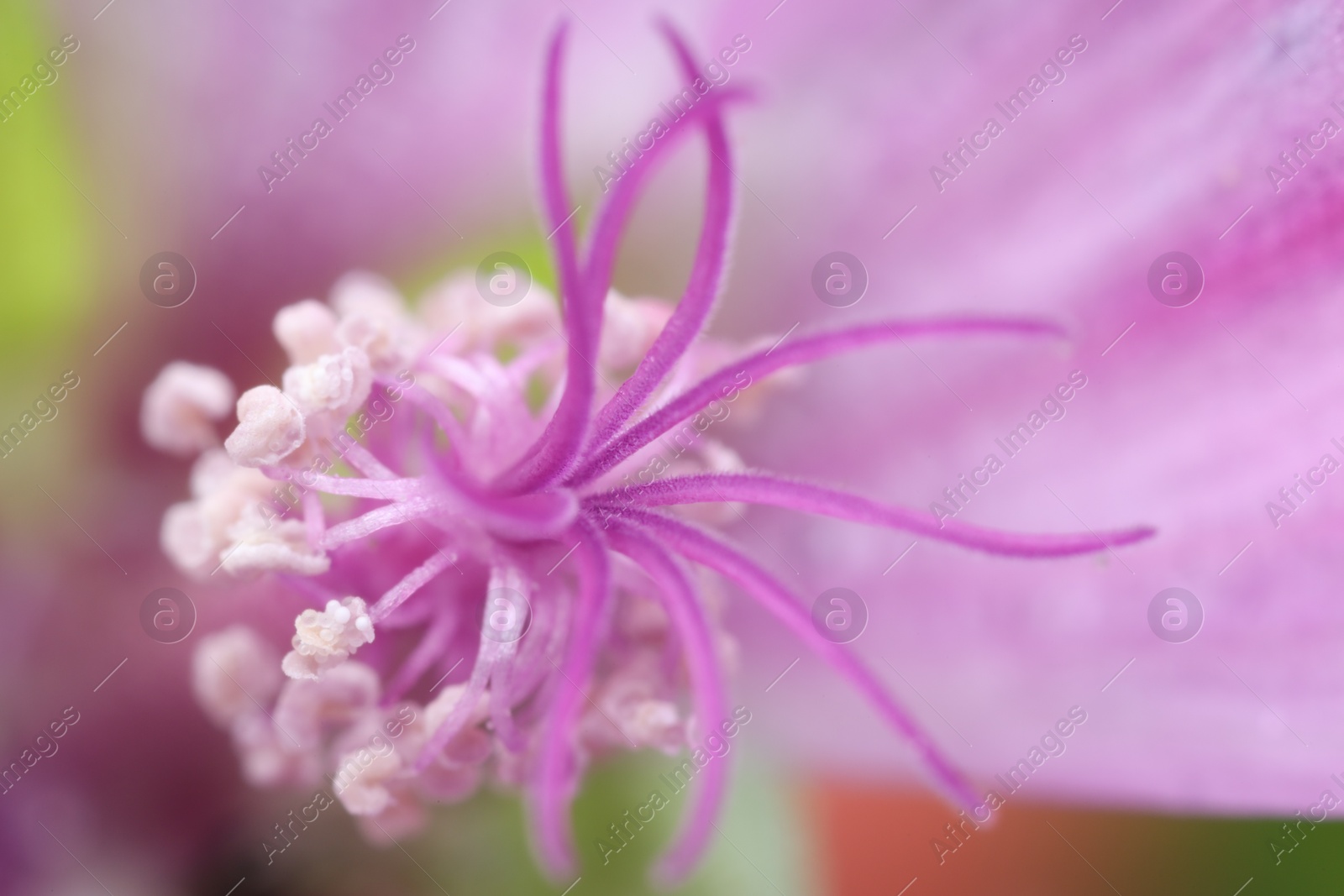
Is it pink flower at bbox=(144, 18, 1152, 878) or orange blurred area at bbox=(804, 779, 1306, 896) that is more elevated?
pink flower at bbox=(144, 18, 1152, 878)

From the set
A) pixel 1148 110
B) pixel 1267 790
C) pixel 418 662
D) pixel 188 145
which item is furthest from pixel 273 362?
pixel 1267 790

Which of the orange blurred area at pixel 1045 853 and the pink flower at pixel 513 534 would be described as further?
the orange blurred area at pixel 1045 853

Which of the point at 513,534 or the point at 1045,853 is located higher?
the point at 513,534

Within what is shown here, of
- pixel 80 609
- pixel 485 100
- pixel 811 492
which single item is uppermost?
pixel 485 100

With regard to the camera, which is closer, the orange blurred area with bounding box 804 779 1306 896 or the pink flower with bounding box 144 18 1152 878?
the pink flower with bounding box 144 18 1152 878

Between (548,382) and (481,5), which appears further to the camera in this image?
(481,5)

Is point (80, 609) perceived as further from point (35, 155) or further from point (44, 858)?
point (35, 155)

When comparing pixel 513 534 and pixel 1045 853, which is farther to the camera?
pixel 1045 853

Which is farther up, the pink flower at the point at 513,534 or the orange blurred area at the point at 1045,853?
the pink flower at the point at 513,534
